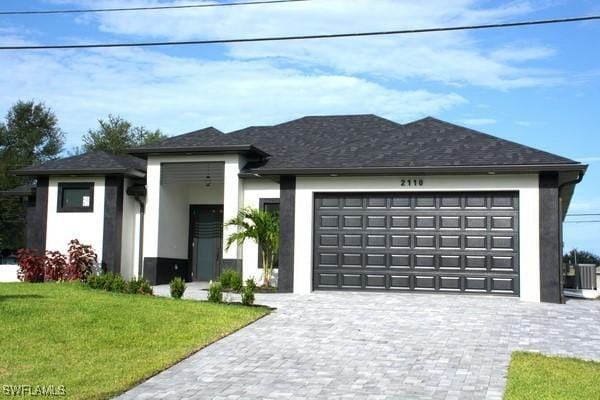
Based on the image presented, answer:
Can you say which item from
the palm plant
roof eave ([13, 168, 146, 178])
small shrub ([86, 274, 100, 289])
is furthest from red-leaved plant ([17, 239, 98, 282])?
the palm plant

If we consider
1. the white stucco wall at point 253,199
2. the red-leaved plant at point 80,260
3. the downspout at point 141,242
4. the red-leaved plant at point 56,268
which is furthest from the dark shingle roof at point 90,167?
the white stucco wall at point 253,199

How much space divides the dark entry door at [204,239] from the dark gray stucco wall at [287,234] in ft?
15.6

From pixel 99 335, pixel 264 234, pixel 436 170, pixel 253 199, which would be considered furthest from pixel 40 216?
pixel 436 170

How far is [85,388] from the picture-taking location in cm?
848

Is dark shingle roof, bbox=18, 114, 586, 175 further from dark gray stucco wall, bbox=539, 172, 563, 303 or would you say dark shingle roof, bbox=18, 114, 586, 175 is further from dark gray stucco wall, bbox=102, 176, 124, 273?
dark gray stucco wall, bbox=539, 172, 563, 303

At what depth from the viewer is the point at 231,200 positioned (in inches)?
805

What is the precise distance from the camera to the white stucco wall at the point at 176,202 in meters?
20.5

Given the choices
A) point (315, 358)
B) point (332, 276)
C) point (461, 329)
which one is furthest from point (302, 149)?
point (315, 358)

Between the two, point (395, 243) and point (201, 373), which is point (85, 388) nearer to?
point (201, 373)

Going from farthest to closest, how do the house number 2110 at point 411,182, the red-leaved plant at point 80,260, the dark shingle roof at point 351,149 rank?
the red-leaved plant at point 80,260 < the house number 2110 at point 411,182 < the dark shingle roof at point 351,149

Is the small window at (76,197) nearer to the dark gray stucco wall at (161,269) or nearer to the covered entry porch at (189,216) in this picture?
the covered entry porch at (189,216)

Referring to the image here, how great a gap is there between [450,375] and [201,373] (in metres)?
3.40

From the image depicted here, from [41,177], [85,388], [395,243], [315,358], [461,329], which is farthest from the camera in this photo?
[41,177]

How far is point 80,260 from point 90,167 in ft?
9.78
